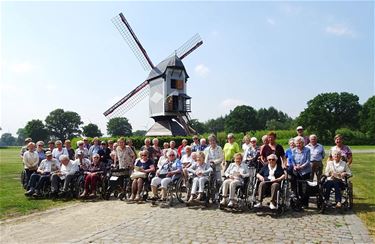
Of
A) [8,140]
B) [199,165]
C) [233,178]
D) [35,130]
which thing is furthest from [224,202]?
[8,140]

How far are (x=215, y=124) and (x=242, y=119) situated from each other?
119 feet

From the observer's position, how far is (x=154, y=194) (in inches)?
354

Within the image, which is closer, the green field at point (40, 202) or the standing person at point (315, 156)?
the green field at point (40, 202)

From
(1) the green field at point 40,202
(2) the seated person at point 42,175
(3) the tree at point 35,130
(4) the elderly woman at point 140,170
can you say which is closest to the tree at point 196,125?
(1) the green field at point 40,202

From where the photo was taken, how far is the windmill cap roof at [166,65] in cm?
3131

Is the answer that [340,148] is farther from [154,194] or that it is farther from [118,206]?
[118,206]

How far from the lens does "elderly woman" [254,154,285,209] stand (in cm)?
764

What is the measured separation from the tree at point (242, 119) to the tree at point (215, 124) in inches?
1237

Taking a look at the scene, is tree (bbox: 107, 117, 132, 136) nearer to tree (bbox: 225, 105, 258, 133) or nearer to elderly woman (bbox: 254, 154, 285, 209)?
tree (bbox: 225, 105, 258, 133)

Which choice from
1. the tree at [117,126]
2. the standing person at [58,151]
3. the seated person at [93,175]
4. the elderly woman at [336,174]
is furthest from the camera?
the tree at [117,126]

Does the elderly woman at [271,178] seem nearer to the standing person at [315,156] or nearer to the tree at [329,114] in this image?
the standing person at [315,156]

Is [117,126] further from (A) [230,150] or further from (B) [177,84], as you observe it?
(A) [230,150]

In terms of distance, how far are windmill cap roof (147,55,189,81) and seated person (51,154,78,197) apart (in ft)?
70.8

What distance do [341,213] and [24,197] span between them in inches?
325
